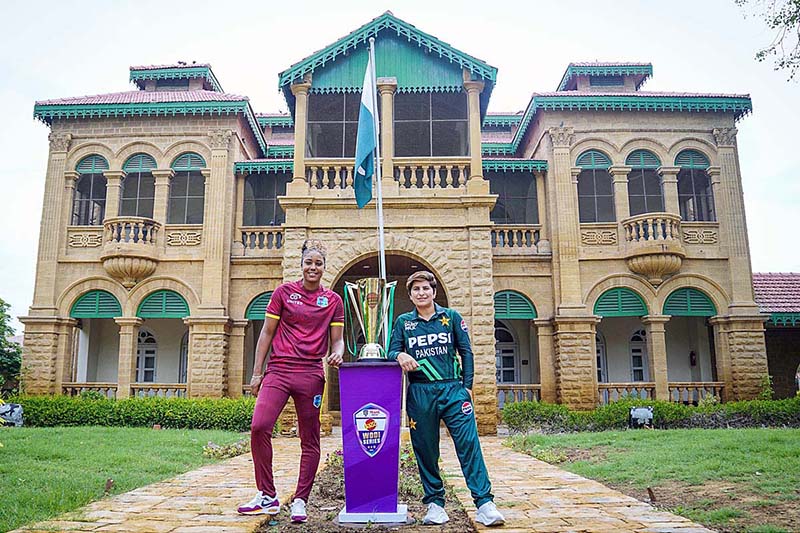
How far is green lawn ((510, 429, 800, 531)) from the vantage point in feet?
17.9

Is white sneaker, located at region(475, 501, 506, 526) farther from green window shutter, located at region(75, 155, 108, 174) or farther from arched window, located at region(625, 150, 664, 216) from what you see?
green window shutter, located at region(75, 155, 108, 174)

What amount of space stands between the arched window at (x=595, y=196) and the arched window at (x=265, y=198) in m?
8.71

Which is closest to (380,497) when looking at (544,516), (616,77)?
(544,516)

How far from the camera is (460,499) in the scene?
5.88 metres

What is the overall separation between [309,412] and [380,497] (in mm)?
874

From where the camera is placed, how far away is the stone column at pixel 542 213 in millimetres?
18094

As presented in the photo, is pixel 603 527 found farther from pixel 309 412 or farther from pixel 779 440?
pixel 779 440

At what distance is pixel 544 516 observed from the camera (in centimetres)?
512

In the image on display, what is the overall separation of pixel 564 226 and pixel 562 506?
42.3 feet

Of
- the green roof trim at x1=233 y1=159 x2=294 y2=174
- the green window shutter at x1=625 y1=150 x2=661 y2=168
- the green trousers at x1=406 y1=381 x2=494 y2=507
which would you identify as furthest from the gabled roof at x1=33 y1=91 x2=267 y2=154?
the green trousers at x1=406 y1=381 x2=494 y2=507

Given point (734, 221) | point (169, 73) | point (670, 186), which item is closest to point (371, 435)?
point (670, 186)

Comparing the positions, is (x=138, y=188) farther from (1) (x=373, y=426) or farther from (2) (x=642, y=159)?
(1) (x=373, y=426)

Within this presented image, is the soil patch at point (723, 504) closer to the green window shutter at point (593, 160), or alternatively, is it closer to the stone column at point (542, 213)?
the stone column at point (542, 213)

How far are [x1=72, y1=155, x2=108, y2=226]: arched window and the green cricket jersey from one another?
16047mm
